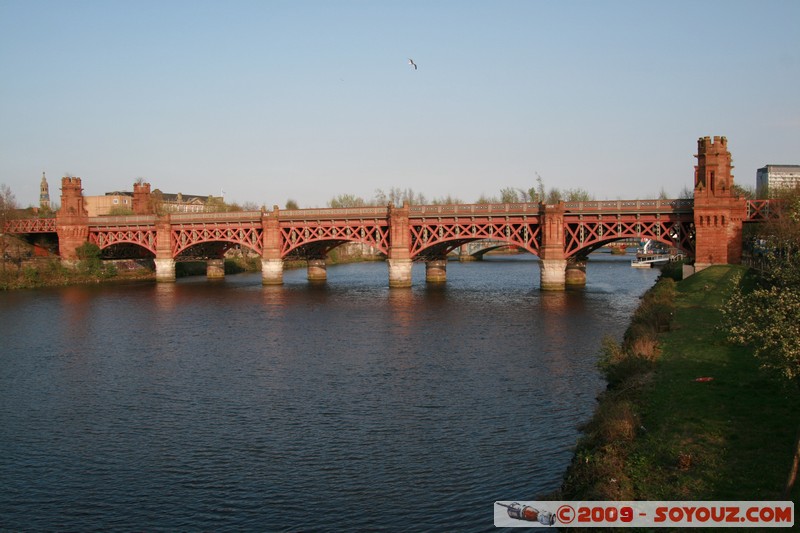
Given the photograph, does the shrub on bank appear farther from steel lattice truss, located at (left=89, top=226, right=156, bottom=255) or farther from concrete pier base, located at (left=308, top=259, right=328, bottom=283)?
steel lattice truss, located at (left=89, top=226, right=156, bottom=255)

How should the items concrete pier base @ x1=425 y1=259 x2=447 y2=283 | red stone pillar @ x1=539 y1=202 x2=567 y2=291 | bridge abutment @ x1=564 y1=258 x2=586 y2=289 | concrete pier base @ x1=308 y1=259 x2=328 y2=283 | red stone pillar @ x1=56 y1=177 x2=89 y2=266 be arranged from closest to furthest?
1. red stone pillar @ x1=539 y1=202 x2=567 y2=291
2. bridge abutment @ x1=564 y1=258 x2=586 y2=289
3. concrete pier base @ x1=425 y1=259 x2=447 y2=283
4. concrete pier base @ x1=308 y1=259 x2=328 y2=283
5. red stone pillar @ x1=56 y1=177 x2=89 y2=266

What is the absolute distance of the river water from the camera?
21484 millimetres

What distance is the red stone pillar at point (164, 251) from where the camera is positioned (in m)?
109

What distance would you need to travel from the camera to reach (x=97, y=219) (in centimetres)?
11600

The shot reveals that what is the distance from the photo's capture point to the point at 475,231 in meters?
88.4

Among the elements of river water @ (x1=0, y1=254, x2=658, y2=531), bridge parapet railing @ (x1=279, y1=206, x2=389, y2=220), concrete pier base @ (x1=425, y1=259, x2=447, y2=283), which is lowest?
river water @ (x1=0, y1=254, x2=658, y2=531)

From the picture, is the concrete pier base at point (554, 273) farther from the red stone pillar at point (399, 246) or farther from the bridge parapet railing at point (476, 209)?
the red stone pillar at point (399, 246)

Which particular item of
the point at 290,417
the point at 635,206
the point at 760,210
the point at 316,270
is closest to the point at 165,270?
the point at 316,270

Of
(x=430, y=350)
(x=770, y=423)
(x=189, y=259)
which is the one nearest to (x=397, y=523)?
(x=770, y=423)

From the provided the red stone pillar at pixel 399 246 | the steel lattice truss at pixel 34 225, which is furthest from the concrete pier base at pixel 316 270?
the steel lattice truss at pixel 34 225

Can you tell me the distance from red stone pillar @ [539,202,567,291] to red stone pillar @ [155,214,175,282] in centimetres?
5811

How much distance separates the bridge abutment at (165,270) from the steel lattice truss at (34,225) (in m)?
20.8

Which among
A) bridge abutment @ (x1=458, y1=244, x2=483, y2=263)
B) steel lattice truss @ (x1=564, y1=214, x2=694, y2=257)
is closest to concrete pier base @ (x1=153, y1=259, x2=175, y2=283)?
steel lattice truss @ (x1=564, y1=214, x2=694, y2=257)

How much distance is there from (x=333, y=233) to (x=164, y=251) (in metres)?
29.7
